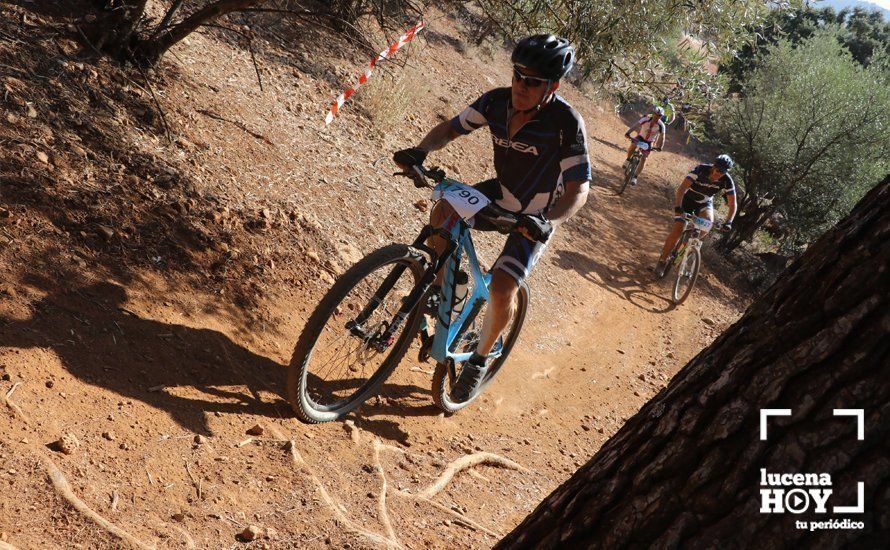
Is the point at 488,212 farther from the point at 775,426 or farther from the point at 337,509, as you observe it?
the point at 775,426

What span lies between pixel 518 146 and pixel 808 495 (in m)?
3.43

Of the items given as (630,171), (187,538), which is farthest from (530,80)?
(630,171)

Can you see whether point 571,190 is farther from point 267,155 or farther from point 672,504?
point 267,155

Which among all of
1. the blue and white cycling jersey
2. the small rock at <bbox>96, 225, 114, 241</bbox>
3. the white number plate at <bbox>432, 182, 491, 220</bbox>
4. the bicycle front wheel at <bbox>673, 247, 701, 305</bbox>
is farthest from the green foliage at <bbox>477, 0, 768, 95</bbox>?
the small rock at <bbox>96, 225, 114, 241</bbox>

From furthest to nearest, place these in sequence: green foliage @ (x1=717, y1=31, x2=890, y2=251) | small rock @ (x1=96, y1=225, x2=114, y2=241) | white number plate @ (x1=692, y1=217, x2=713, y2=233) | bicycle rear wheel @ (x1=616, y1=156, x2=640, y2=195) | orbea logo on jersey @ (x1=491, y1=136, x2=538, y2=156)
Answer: bicycle rear wheel @ (x1=616, y1=156, x2=640, y2=195)
green foliage @ (x1=717, y1=31, x2=890, y2=251)
white number plate @ (x1=692, y1=217, x2=713, y2=233)
small rock @ (x1=96, y1=225, x2=114, y2=241)
orbea logo on jersey @ (x1=491, y1=136, x2=538, y2=156)

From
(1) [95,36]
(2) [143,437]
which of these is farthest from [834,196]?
(2) [143,437]

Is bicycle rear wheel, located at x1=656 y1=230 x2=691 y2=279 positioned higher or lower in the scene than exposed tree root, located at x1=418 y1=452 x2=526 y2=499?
higher

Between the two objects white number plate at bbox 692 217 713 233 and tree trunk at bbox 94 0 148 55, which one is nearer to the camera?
tree trunk at bbox 94 0 148 55

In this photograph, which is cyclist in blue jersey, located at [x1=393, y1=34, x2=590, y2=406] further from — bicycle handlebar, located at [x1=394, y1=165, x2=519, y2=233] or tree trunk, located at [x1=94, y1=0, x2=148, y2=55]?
tree trunk, located at [x1=94, y1=0, x2=148, y2=55]

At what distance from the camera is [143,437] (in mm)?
3686

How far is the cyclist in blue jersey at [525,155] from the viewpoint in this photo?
170 inches

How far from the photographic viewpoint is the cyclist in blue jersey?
14.1 feet

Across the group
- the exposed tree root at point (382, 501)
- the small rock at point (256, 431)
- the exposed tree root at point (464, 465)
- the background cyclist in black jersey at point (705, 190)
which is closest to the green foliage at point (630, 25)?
the background cyclist in black jersey at point (705, 190)

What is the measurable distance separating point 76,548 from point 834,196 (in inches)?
685
